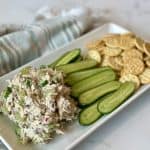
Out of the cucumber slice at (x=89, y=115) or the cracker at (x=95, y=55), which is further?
the cracker at (x=95, y=55)

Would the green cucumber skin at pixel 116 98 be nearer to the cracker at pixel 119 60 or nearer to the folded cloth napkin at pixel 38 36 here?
the cracker at pixel 119 60

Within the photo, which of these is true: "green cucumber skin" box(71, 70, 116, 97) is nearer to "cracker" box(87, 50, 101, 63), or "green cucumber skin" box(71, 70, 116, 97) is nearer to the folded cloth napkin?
"cracker" box(87, 50, 101, 63)

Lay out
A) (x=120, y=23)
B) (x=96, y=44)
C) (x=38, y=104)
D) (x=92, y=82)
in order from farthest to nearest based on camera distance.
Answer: (x=120, y=23) → (x=96, y=44) → (x=92, y=82) → (x=38, y=104)

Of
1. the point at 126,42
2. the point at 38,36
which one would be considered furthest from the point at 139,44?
the point at 38,36

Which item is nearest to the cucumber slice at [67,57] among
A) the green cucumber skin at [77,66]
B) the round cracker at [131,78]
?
the green cucumber skin at [77,66]

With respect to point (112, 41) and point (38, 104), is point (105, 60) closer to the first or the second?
point (112, 41)

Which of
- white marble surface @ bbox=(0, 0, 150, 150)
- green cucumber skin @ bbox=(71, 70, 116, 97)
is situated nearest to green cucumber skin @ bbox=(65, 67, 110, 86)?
green cucumber skin @ bbox=(71, 70, 116, 97)

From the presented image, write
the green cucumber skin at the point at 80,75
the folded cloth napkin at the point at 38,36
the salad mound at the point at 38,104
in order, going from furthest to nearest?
the folded cloth napkin at the point at 38,36
the green cucumber skin at the point at 80,75
the salad mound at the point at 38,104
